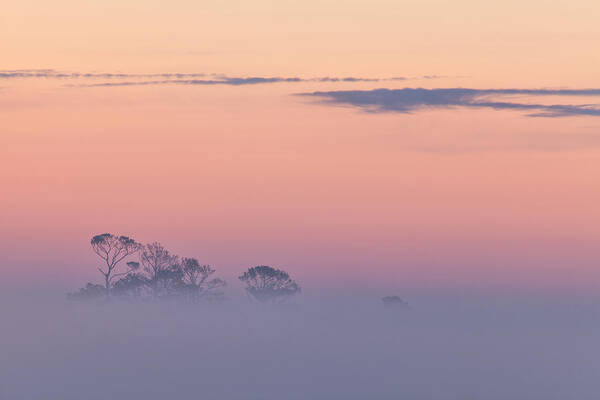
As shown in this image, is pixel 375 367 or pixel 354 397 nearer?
pixel 354 397

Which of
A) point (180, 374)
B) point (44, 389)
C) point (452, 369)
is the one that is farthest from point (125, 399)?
point (452, 369)

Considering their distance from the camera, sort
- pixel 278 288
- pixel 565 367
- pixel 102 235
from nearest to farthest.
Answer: pixel 565 367
pixel 102 235
pixel 278 288

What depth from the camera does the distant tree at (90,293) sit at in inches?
7126

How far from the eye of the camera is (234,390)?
12800 centimetres

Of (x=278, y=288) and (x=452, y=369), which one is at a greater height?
(x=278, y=288)

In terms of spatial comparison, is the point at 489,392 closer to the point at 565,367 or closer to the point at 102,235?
the point at 565,367

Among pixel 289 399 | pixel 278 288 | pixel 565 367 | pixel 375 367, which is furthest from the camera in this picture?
pixel 278 288

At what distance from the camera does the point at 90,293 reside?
18225cm

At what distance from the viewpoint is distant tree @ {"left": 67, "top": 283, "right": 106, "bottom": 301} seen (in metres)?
181

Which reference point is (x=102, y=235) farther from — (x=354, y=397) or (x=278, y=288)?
(x=354, y=397)

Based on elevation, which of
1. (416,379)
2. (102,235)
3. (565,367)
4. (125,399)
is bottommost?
(125,399)

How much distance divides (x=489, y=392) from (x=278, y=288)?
2721 inches

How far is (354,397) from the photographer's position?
12456 centimetres

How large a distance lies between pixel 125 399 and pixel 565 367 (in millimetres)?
64762
